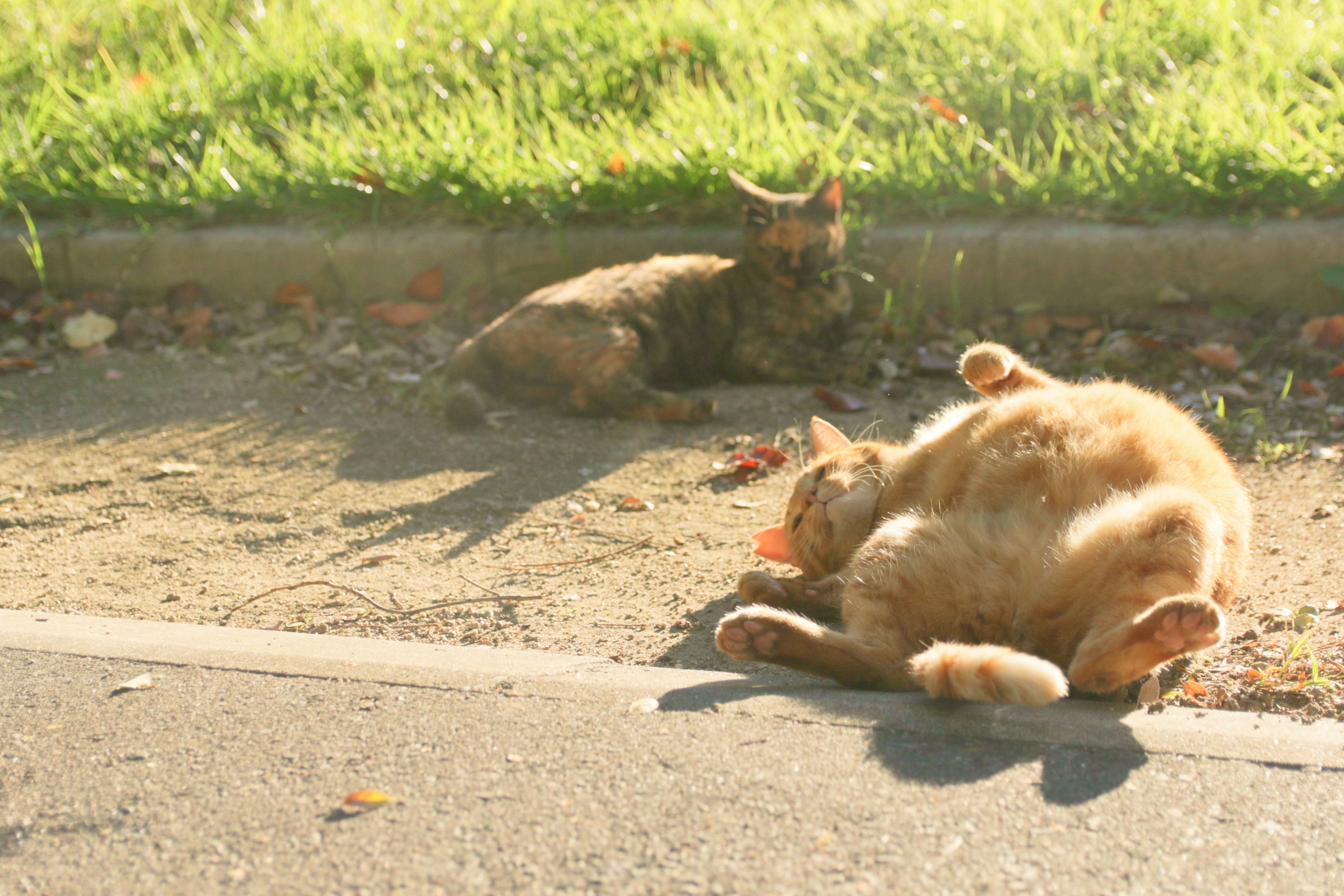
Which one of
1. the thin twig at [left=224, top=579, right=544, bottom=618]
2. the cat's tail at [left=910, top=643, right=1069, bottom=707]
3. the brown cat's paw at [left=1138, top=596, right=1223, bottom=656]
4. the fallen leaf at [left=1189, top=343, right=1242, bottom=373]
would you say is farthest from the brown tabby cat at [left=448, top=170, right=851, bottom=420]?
the brown cat's paw at [left=1138, top=596, right=1223, bottom=656]

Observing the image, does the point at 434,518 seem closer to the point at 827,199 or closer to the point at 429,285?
the point at 429,285

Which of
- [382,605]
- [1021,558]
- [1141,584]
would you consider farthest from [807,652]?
[382,605]

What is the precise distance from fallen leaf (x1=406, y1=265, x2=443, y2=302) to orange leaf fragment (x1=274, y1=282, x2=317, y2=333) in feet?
1.62

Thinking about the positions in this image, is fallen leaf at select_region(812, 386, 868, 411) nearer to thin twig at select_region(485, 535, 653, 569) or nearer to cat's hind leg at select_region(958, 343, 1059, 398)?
cat's hind leg at select_region(958, 343, 1059, 398)

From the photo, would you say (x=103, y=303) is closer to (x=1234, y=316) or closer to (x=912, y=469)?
(x=912, y=469)

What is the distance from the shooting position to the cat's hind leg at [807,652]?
222 cm

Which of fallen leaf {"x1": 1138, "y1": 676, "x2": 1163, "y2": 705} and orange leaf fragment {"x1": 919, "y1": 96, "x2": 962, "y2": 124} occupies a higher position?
orange leaf fragment {"x1": 919, "y1": 96, "x2": 962, "y2": 124}

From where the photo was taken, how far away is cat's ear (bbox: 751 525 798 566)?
9.84 feet

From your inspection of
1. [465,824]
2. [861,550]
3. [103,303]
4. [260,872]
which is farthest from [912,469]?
[103,303]

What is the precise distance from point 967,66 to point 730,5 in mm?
1694

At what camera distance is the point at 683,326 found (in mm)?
4816

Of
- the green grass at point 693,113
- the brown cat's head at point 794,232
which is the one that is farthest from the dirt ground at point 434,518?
the green grass at point 693,113

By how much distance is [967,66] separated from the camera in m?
5.77

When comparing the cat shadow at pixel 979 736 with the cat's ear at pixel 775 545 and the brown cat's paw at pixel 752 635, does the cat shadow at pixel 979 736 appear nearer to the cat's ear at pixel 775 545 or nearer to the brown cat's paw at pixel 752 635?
the brown cat's paw at pixel 752 635
